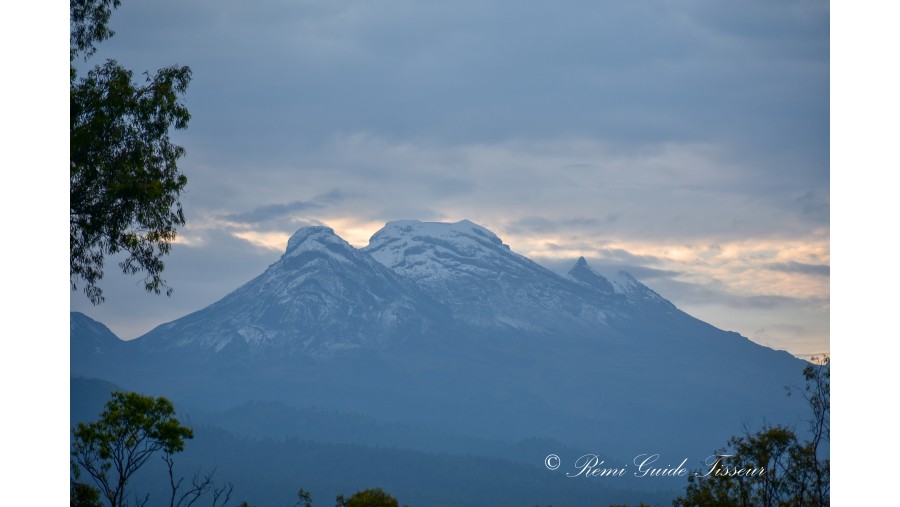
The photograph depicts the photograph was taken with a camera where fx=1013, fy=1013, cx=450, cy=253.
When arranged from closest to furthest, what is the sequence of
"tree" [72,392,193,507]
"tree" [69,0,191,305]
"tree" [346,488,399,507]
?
"tree" [69,0,191,305] → "tree" [72,392,193,507] → "tree" [346,488,399,507]

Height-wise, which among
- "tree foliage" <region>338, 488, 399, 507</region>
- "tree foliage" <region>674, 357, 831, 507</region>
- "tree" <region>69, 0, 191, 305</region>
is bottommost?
"tree foliage" <region>338, 488, 399, 507</region>

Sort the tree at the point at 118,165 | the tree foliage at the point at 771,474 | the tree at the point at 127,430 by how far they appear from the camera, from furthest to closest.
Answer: the tree foliage at the point at 771,474
the tree at the point at 127,430
the tree at the point at 118,165

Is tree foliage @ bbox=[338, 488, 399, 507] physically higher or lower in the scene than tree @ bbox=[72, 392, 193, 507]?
lower

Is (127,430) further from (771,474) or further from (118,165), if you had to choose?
(771,474)

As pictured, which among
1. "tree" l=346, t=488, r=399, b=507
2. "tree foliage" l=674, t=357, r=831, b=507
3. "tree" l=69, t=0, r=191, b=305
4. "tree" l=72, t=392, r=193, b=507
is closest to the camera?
"tree" l=69, t=0, r=191, b=305

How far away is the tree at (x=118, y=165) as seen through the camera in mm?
15836

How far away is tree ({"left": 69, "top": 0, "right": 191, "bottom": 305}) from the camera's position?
15836 millimetres

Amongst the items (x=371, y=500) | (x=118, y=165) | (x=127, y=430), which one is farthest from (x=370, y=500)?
(x=118, y=165)

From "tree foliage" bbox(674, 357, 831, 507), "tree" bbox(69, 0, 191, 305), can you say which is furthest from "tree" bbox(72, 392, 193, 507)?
"tree foliage" bbox(674, 357, 831, 507)

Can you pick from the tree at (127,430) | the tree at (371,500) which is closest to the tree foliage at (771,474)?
the tree at (371,500)

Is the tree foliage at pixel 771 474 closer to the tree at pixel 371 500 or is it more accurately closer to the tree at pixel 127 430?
the tree at pixel 371 500

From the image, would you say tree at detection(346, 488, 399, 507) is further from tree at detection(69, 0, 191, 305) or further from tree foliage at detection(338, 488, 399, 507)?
tree at detection(69, 0, 191, 305)
